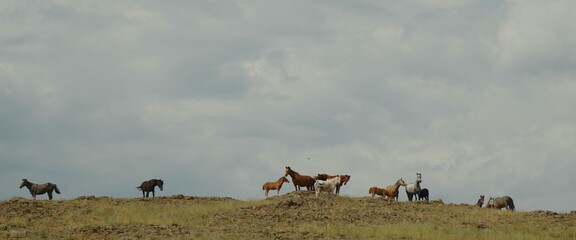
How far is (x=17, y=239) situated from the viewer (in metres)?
32.3

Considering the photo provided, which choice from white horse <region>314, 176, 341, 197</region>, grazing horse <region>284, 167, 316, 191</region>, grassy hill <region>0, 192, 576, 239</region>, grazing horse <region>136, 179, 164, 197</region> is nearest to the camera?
grassy hill <region>0, 192, 576, 239</region>

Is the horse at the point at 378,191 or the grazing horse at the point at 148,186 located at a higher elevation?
the grazing horse at the point at 148,186

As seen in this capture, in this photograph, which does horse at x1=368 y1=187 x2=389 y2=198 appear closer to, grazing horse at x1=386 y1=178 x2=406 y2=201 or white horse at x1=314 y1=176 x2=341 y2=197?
grazing horse at x1=386 y1=178 x2=406 y2=201

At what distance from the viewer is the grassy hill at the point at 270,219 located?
34.8m

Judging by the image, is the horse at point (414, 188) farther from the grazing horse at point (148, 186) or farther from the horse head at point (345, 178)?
the grazing horse at point (148, 186)

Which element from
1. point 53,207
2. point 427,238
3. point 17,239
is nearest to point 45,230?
point 17,239

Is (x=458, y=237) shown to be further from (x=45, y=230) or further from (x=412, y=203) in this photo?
(x=45, y=230)

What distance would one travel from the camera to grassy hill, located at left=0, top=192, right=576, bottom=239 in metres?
34.8

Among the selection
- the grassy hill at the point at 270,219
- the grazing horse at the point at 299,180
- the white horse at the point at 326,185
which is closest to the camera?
the grassy hill at the point at 270,219

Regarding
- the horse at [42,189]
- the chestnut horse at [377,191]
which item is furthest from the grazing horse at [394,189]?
the horse at [42,189]

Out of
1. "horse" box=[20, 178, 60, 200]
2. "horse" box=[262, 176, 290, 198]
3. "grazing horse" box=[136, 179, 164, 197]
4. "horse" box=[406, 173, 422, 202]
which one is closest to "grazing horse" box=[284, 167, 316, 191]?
"horse" box=[262, 176, 290, 198]

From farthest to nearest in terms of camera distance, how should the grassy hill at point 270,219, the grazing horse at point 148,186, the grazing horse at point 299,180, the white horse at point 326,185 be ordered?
1. the grazing horse at point 148,186
2. the grazing horse at point 299,180
3. the white horse at point 326,185
4. the grassy hill at point 270,219

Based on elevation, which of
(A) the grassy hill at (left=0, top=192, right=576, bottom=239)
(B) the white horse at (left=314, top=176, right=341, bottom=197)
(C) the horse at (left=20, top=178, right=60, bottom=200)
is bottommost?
(A) the grassy hill at (left=0, top=192, right=576, bottom=239)

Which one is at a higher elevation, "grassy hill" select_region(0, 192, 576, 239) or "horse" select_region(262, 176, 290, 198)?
"horse" select_region(262, 176, 290, 198)
